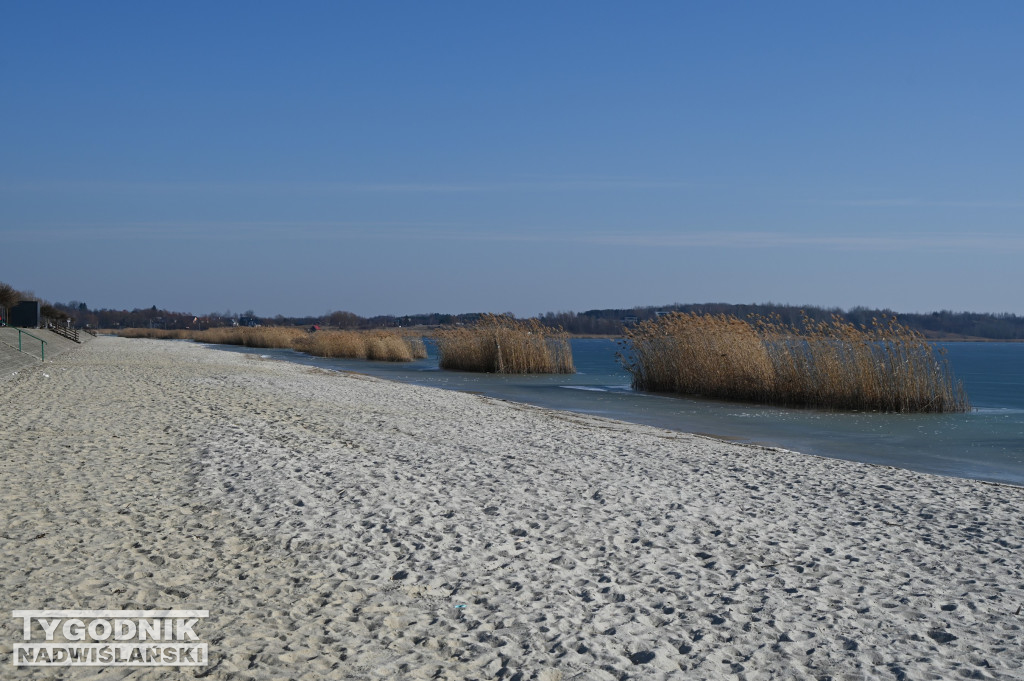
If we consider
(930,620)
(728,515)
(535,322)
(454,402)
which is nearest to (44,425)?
(454,402)

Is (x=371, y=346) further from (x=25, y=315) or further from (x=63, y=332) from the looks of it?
(x=63, y=332)

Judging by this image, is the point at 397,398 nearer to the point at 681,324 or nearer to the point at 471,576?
the point at 681,324

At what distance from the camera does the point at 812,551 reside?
630 cm

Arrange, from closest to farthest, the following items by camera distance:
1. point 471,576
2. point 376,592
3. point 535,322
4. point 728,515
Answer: point 376,592, point 471,576, point 728,515, point 535,322

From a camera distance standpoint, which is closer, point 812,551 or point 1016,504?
point 812,551

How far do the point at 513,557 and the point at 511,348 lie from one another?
26.2 meters

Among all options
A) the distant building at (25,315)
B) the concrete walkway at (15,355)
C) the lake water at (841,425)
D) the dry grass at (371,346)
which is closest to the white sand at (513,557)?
the lake water at (841,425)

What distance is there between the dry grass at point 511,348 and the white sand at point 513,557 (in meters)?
20.8

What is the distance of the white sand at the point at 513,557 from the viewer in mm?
4371

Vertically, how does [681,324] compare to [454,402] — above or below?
above

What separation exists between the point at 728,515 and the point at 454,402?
11.4m

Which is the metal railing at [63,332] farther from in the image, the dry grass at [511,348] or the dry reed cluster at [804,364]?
the dry reed cluster at [804,364]

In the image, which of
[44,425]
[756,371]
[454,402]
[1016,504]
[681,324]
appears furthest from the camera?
[681,324]

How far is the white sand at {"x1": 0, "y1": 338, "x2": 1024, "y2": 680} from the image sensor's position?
437 centimetres
